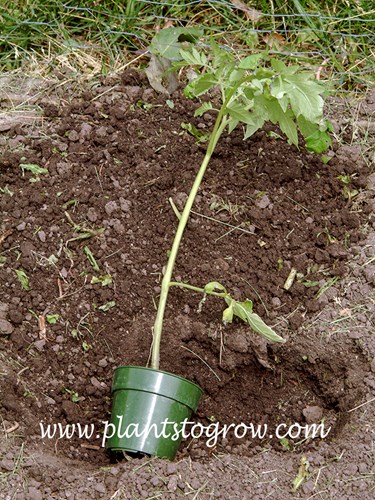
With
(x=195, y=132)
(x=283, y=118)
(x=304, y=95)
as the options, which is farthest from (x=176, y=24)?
(x=304, y=95)

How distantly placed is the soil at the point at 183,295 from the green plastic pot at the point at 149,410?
6cm

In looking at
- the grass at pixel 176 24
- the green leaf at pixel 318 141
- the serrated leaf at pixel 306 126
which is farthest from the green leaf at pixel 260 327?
the grass at pixel 176 24

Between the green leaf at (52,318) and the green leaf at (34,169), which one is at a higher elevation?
the green leaf at (34,169)

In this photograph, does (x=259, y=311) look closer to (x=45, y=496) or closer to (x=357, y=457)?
(x=357, y=457)

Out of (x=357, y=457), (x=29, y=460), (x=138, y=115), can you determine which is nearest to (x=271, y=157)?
(x=138, y=115)

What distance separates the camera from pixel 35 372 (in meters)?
3.02

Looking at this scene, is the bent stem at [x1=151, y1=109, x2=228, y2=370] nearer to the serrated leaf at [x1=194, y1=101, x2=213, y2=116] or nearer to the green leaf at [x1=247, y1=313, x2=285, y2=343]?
the serrated leaf at [x1=194, y1=101, x2=213, y2=116]

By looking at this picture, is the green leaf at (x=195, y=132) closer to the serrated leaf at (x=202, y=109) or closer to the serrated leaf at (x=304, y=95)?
the serrated leaf at (x=202, y=109)

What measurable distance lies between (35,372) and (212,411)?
62 cm

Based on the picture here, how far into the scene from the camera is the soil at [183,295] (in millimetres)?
2832

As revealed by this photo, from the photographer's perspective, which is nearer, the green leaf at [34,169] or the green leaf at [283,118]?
the green leaf at [283,118]

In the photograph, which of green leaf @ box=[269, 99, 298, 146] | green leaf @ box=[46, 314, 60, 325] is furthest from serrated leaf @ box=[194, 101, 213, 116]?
green leaf @ box=[46, 314, 60, 325]

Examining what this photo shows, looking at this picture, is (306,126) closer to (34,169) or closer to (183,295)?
(183,295)

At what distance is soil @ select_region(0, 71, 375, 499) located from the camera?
9.29 feet
